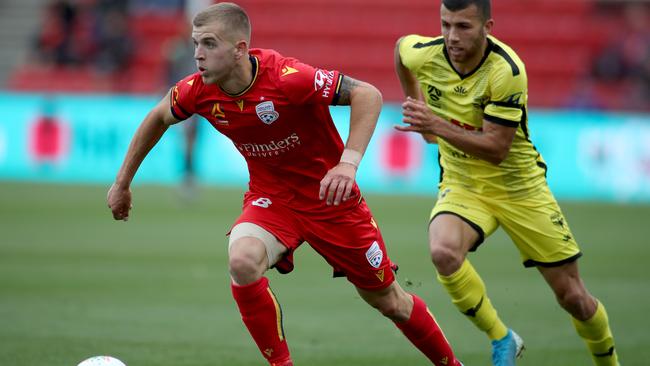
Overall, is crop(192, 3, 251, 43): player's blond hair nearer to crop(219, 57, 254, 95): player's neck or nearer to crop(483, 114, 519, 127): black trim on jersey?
crop(219, 57, 254, 95): player's neck

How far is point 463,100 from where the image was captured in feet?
22.5

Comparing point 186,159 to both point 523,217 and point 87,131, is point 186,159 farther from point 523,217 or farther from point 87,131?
point 523,217

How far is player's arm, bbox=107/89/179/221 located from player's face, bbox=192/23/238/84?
1.37 feet

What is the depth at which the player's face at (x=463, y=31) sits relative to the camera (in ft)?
21.7

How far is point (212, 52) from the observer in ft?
19.3

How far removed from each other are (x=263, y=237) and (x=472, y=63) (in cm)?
188

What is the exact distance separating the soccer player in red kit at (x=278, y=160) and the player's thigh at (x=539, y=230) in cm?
92

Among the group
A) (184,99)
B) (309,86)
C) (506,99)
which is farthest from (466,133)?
(184,99)

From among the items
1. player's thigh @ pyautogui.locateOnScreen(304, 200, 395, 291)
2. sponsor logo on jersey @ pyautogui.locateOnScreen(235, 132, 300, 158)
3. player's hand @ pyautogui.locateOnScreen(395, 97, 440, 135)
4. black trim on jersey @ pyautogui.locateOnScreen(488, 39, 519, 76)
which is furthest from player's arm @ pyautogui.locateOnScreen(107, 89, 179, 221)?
black trim on jersey @ pyautogui.locateOnScreen(488, 39, 519, 76)

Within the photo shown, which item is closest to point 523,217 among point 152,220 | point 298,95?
point 298,95

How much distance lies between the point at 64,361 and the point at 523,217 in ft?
10.3

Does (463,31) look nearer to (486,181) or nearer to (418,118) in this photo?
(418,118)

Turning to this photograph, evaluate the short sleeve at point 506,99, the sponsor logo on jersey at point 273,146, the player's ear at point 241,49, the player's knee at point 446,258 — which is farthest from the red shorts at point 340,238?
the short sleeve at point 506,99

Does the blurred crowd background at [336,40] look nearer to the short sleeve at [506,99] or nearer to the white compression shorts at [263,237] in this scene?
the short sleeve at [506,99]
